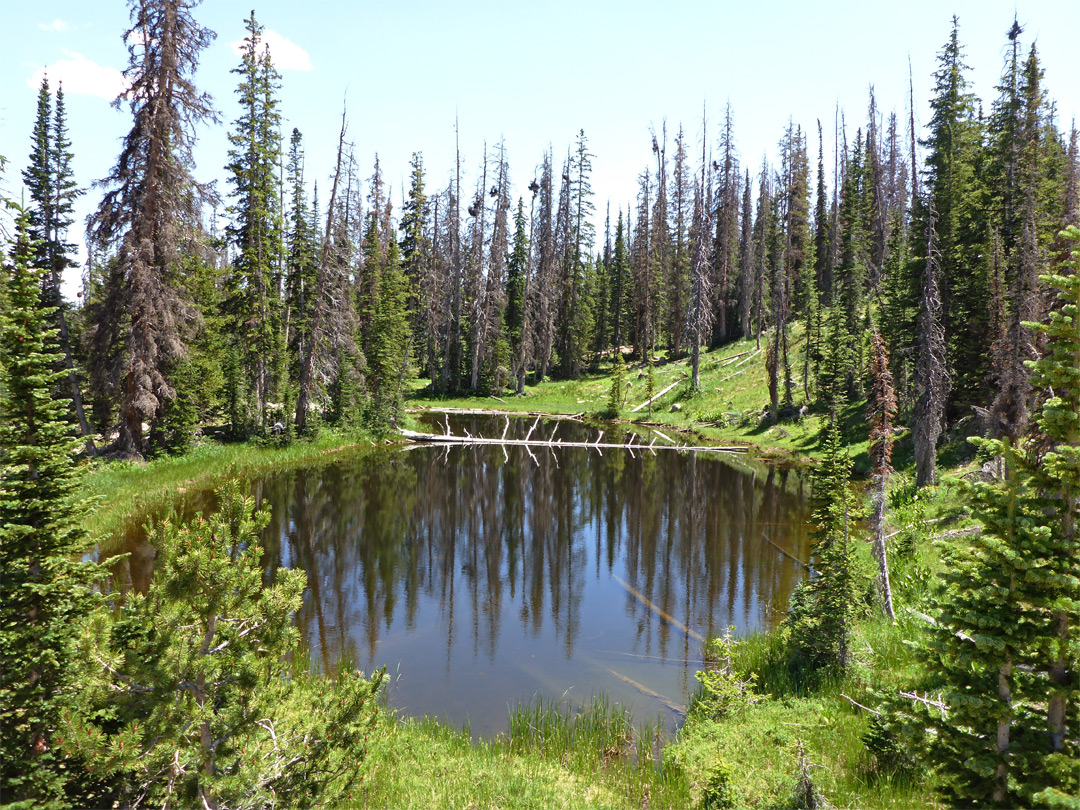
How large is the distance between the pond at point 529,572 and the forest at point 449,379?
187cm

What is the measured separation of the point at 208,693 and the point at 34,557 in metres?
2.32

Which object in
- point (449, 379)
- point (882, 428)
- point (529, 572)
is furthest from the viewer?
point (449, 379)

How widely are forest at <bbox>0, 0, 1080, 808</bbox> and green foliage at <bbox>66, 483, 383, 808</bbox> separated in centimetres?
4

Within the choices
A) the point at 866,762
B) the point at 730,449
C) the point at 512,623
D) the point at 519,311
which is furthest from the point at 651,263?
the point at 866,762

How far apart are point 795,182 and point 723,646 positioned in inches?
2401

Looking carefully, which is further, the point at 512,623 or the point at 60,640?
the point at 512,623

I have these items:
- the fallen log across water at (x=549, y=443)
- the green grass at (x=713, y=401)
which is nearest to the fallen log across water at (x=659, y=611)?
the green grass at (x=713, y=401)

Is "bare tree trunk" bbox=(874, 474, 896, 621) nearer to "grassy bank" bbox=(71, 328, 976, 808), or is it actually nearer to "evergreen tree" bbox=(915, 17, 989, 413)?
"grassy bank" bbox=(71, 328, 976, 808)

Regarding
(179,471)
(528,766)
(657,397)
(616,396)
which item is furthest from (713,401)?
(528,766)

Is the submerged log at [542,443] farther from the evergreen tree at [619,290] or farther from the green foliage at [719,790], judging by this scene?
the evergreen tree at [619,290]

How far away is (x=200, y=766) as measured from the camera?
18.4ft

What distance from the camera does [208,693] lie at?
19.2 ft

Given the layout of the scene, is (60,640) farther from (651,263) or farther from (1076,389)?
(651,263)

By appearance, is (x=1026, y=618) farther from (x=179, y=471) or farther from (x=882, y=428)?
(x=179, y=471)
